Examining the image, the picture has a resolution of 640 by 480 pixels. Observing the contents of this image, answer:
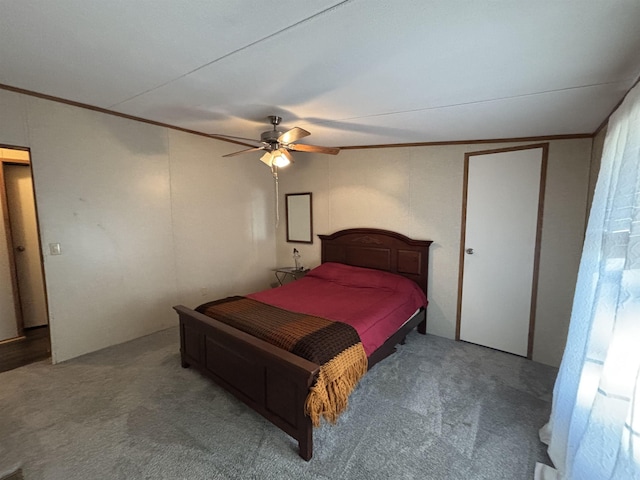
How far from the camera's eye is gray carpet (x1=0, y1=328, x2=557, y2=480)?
1631 mm

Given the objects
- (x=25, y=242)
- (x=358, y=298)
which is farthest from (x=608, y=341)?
(x=25, y=242)

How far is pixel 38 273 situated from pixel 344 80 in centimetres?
441

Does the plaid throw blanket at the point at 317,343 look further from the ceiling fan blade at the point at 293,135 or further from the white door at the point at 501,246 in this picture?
the white door at the point at 501,246

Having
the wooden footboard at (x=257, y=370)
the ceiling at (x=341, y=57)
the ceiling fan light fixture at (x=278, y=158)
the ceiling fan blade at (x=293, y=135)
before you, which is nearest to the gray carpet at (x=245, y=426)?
the wooden footboard at (x=257, y=370)

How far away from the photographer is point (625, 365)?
3.92 ft

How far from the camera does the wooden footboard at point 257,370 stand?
1682mm

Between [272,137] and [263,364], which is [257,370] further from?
[272,137]

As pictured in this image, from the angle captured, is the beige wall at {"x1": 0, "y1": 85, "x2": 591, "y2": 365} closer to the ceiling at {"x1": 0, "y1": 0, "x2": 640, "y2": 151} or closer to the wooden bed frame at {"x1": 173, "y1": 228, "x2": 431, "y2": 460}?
the ceiling at {"x1": 0, "y1": 0, "x2": 640, "y2": 151}

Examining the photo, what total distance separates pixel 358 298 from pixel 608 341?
6.14ft

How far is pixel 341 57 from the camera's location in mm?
1558

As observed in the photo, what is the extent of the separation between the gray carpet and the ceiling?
2.27 m

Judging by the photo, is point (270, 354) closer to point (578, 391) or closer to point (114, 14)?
point (578, 391)

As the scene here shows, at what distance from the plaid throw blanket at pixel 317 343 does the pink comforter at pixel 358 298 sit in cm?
17

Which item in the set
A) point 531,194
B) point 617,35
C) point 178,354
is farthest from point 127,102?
point 531,194
